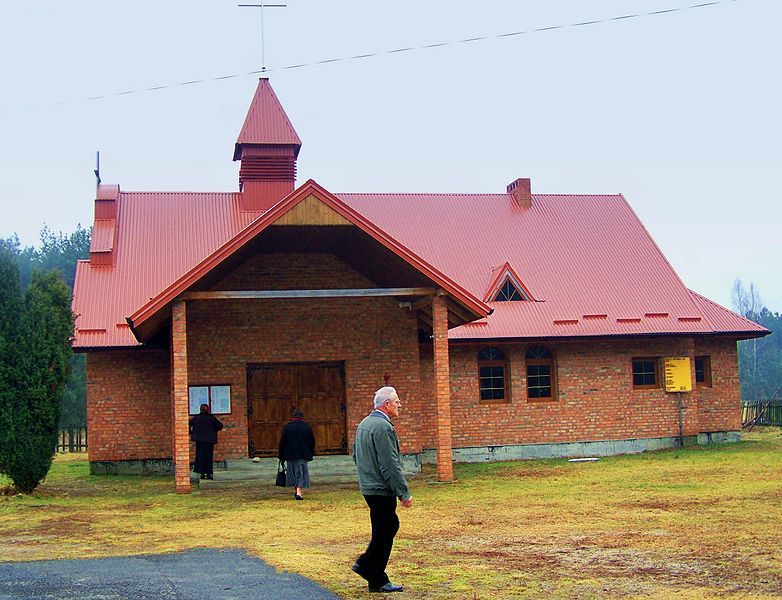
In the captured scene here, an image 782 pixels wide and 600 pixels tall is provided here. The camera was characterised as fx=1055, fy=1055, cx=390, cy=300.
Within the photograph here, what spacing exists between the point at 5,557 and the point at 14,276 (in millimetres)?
8710

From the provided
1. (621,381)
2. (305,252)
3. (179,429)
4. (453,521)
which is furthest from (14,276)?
(621,381)

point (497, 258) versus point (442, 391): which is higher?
point (497, 258)

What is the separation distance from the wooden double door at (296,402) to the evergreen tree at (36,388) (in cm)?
472

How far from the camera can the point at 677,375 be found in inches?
1056

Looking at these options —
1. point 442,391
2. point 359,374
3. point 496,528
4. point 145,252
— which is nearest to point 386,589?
point 496,528

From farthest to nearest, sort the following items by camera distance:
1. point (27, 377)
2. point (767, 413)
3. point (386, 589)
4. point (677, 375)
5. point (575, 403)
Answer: point (767, 413) < point (677, 375) < point (575, 403) < point (27, 377) < point (386, 589)

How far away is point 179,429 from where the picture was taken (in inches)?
752

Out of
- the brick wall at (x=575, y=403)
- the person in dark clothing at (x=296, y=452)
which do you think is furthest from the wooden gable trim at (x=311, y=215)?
the brick wall at (x=575, y=403)

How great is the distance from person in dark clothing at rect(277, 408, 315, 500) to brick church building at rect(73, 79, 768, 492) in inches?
86.5

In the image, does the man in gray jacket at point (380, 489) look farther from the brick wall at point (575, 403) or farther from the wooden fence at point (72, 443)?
the wooden fence at point (72, 443)

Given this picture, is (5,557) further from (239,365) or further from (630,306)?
(630,306)

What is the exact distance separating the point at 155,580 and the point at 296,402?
1346cm

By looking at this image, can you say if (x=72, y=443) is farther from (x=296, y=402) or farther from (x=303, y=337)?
(x=303, y=337)

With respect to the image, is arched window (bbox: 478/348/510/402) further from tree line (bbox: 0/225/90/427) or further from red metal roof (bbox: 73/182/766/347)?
tree line (bbox: 0/225/90/427)
